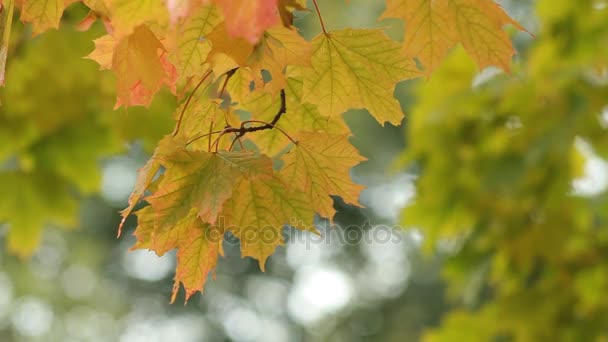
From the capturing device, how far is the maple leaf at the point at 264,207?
1212 mm

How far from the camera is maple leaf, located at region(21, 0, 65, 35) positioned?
4.05 feet

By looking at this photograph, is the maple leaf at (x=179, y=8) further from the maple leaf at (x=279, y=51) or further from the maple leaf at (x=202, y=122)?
the maple leaf at (x=202, y=122)

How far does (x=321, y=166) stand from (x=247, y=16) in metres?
0.44

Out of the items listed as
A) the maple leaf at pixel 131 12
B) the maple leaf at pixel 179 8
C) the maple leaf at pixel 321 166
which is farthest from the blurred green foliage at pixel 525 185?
the maple leaf at pixel 179 8

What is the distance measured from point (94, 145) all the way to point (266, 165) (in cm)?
298

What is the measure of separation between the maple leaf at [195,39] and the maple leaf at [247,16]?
0.32 m

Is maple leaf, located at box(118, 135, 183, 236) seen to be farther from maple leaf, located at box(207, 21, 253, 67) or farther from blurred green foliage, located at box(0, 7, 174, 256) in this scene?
blurred green foliage, located at box(0, 7, 174, 256)

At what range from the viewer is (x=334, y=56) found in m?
1.29

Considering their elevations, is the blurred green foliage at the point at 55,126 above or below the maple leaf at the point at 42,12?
above

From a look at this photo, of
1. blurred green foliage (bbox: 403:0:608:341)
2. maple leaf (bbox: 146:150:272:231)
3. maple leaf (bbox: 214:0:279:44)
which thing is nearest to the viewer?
maple leaf (bbox: 214:0:279:44)

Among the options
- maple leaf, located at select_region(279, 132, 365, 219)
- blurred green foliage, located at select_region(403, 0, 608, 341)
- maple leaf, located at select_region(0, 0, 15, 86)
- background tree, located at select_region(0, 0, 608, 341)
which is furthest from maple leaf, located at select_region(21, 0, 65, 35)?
blurred green foliage, located at select_region(403, 0, 608, 341)

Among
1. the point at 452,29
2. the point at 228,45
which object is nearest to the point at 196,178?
the point at 228,45

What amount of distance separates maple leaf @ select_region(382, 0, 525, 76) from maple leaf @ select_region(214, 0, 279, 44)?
1.50 ft

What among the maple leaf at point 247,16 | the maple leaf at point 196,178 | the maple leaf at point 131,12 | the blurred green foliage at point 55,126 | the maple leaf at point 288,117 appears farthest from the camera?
the blurred green foliage at point 55,126
